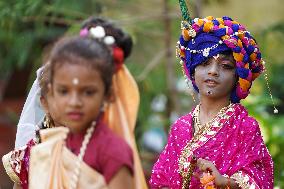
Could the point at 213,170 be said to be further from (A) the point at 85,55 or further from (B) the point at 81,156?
(A) the point at 85,55

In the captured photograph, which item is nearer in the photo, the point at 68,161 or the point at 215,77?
the point at 68,161

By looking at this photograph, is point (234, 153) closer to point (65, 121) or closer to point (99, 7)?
point (65, 121)

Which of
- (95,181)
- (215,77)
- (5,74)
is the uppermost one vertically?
(5,74)

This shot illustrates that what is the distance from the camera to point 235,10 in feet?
42.0

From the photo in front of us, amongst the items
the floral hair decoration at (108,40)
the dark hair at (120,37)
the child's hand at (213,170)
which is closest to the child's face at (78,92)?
the floral hair decoration at (108,40)

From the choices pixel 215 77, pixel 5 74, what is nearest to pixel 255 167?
pixel 215 77

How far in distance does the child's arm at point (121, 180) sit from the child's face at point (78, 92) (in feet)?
1.04

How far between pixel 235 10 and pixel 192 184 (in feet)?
24.6

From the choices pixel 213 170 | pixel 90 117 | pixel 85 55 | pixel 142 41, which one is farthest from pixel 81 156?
pixel 142 41

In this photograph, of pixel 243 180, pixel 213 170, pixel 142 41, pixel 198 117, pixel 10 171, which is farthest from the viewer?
pixel 142 41

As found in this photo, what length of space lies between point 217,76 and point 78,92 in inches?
54.4

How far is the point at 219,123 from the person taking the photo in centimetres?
560

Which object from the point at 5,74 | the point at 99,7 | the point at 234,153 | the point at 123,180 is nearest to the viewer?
the point at 123,180

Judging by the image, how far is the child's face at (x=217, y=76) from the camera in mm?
5559
